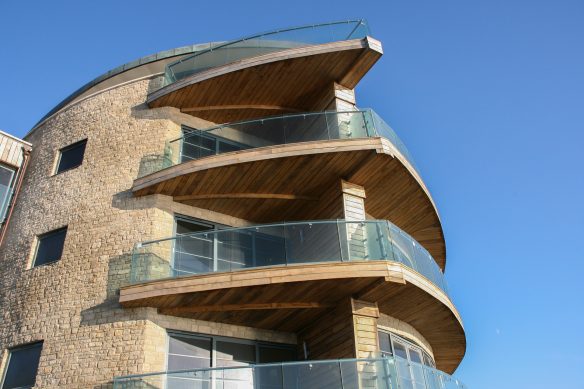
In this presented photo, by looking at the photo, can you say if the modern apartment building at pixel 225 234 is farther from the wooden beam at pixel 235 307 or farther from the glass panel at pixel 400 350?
the glass panel at pixel 400 350

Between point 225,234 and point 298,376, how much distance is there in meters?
4.00

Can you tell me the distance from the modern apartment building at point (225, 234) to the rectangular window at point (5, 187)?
0.05m

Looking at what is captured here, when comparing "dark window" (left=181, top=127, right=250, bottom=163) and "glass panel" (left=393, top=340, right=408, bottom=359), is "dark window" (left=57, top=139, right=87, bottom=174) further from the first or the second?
"glass panel" (left=393, top=340, right=408, bottom=359)

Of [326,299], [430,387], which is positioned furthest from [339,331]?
[430,387]

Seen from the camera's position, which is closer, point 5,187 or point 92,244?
point 92,244

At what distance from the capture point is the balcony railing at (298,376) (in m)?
10.2

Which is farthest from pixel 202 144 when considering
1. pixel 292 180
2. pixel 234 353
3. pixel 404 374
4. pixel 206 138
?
pixel 404 374

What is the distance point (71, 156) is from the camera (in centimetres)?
1642

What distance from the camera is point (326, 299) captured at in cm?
1259

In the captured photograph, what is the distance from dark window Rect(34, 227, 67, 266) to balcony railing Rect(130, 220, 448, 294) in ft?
9.46

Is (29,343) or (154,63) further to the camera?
(154,63)

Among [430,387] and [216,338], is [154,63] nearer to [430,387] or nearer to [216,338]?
[216,338]

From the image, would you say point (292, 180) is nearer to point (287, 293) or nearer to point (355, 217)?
point (355, 217)

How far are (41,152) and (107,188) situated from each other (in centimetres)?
397
